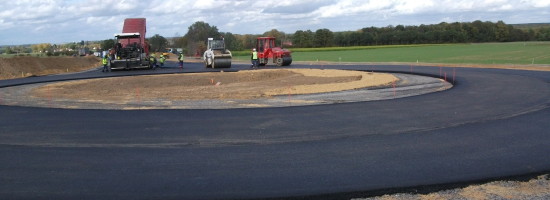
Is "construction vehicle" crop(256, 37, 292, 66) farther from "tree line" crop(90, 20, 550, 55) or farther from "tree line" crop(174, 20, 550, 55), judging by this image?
"tree line" crop(174, 20, 550, 55)

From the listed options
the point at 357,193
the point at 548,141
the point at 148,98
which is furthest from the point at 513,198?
the point at 148,98

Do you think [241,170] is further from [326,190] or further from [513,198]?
[513,198]

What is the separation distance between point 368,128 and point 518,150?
2.89m

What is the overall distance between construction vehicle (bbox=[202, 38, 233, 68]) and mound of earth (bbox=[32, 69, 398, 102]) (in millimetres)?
4898

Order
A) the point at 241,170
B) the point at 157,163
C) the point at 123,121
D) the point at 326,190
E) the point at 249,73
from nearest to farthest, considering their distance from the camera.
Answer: the point at 326,190 < the point at 241,170 < the point at 157,163 < the point at 123,121 < the point at 249,73

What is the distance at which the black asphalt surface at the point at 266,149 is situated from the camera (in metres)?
6.27

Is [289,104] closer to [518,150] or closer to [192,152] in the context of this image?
[192,152]

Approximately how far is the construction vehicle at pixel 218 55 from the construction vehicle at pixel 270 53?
9.79 feet

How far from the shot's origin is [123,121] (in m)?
11.2

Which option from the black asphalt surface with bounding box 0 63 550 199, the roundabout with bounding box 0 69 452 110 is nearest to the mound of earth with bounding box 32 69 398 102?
the roundabout with bounding box 0 69 452 110

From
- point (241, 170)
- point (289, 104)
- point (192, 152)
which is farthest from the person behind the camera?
point (289, 104)

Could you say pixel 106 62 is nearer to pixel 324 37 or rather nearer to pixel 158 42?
pixel 158 42

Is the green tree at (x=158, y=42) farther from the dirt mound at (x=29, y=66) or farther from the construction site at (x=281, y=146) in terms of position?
the construction site at (x=281, y=146)

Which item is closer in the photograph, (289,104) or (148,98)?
(289,104)
